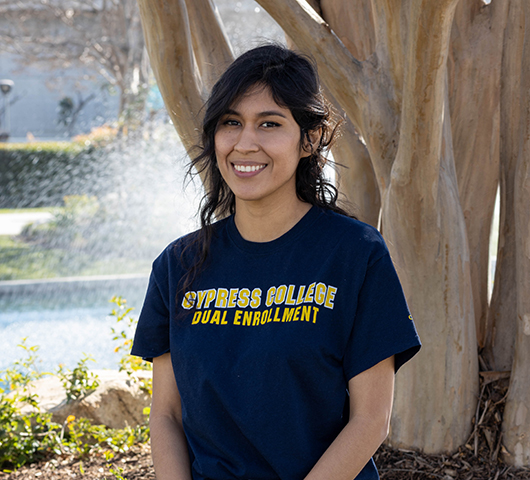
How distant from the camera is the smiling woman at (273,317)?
5.30ft

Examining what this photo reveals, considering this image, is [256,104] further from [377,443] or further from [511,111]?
[511,111]

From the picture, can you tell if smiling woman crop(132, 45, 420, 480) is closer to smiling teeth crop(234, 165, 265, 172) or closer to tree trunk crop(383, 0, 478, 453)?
smiling teeth crop(234, 165, 265, 172)

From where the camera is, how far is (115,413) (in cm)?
382

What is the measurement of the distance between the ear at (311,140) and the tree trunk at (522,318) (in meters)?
1.40

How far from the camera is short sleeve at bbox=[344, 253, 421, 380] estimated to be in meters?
1.60

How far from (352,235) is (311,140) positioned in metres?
0.31

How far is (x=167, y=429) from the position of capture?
1.83 m

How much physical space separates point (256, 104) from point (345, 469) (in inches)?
37.8

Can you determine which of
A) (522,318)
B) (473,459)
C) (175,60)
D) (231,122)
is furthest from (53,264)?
(231,122)

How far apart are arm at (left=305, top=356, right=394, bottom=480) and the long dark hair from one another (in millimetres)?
503

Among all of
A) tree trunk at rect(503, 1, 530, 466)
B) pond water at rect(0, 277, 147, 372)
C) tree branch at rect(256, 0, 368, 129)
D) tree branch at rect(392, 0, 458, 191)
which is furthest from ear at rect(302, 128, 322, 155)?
pond water at rect(0, 277, 147, 372)

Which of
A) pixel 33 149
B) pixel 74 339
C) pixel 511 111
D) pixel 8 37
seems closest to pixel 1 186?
pixel 33 149

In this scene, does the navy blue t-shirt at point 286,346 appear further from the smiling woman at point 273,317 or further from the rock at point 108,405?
the rock at point 108,405

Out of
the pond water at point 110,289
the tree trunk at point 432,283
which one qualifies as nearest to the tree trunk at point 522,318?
the tree trunk at point 432,283
